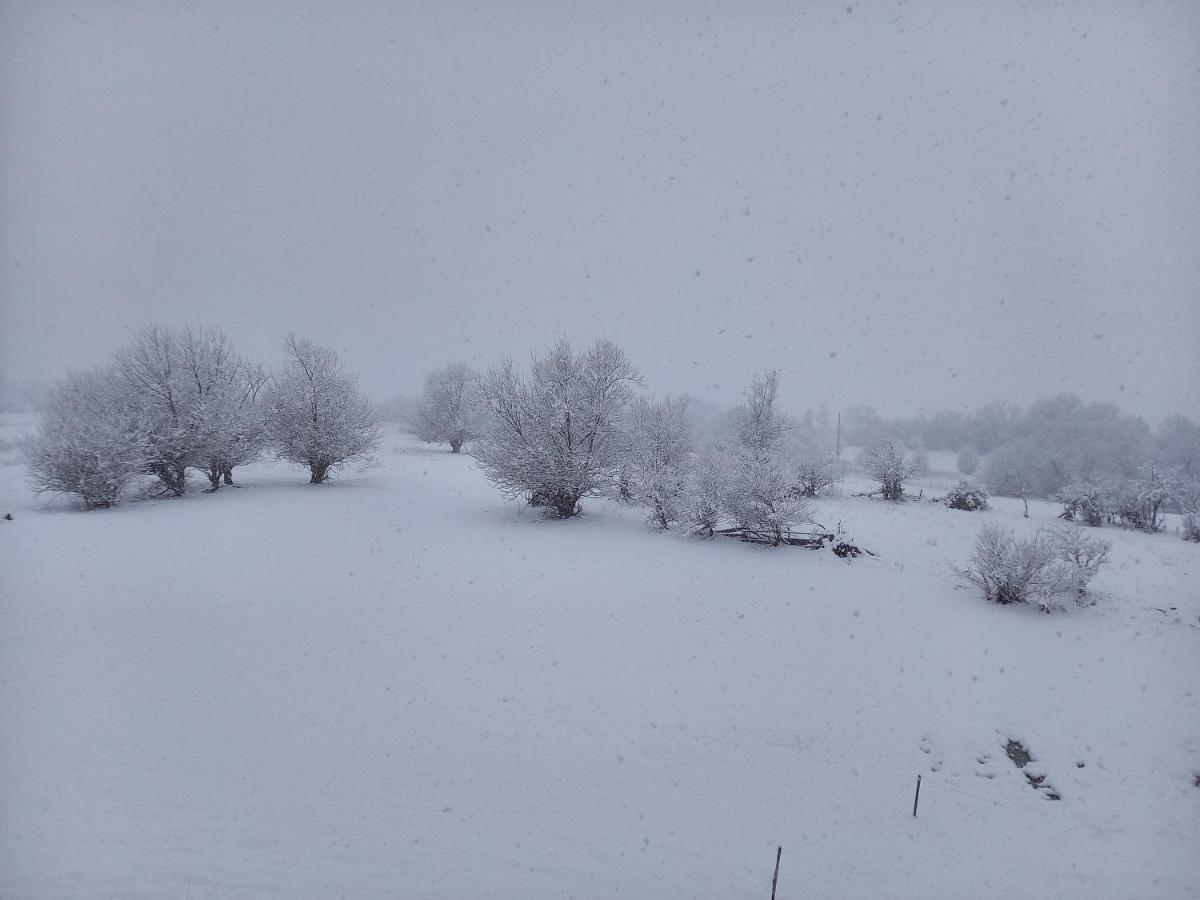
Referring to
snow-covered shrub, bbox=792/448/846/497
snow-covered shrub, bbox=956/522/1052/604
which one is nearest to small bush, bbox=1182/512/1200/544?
snow-covered shrub, bbox=792/448/846/497

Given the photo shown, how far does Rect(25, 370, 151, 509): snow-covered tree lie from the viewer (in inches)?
649

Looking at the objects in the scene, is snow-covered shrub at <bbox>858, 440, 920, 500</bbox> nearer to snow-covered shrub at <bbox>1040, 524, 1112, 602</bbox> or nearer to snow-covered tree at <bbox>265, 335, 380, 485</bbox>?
snow-covered shrub at <bbox>1040, 524, 1112, 602</bbox>

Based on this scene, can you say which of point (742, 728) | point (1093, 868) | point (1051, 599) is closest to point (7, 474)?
point (742, 728)

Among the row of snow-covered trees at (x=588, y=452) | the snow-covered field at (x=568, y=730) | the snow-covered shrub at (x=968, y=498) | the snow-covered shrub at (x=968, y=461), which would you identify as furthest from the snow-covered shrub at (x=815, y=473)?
the snow-covered shrub at (x=968, y=461)

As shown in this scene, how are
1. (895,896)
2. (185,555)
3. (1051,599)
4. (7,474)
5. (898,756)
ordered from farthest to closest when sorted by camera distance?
(7,474) < (185,555) < (1051,599) < (898,756) < (895,896)

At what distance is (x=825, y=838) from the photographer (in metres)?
5.73

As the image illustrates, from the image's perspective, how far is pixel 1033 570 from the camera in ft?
36.8

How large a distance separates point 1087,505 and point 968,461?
32.1 metres

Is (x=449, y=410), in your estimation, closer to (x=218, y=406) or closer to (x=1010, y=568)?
(x=218, y=406)

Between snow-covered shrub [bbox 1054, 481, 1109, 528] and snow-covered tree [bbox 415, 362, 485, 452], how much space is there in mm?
39484

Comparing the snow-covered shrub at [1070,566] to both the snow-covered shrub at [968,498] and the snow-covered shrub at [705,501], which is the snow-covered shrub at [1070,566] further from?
the snow-covered shrub at [968,498]

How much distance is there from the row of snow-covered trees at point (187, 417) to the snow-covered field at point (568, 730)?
4.79m

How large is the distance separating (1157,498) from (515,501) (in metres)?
29.2

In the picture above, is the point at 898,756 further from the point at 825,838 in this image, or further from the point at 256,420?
the point at 256,420
